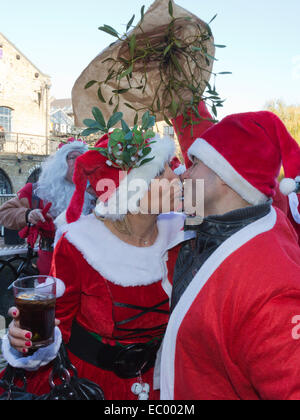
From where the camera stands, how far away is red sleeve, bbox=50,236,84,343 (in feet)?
5.83

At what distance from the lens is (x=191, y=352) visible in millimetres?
1301

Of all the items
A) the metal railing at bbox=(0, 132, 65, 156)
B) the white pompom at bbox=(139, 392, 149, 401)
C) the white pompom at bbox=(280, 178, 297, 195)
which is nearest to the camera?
the white pompom at bbox=(280, 178, 297, 195)

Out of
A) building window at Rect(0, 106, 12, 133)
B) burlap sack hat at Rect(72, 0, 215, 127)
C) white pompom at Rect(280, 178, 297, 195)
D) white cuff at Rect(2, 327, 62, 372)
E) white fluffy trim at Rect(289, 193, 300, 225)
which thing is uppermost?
building window at Rect(0, 106, 12, 133)

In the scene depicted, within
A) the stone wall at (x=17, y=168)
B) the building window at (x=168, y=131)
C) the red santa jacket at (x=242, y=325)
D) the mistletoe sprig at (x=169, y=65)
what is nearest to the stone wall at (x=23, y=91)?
the stone wall at (x=17, y=168)

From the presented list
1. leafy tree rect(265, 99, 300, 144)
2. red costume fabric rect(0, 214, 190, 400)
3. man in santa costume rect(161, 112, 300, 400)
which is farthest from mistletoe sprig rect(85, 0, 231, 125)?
Answer: leafy tree rect(265, 99, 300, 144)

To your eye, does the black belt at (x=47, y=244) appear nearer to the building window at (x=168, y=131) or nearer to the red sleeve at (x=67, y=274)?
the red sleeve at (x=67, y=274)

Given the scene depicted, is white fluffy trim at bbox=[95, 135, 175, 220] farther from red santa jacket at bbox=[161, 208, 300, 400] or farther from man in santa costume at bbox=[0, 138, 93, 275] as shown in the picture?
man in santa costume at bbox=[0, 138, 93, 275]

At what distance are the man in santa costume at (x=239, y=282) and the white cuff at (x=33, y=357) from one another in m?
0.50

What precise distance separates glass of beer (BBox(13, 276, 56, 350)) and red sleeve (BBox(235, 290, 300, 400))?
820 mm

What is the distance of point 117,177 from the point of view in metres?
1.95

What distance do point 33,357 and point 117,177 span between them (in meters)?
1.02

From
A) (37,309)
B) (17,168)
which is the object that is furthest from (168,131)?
(17,168)

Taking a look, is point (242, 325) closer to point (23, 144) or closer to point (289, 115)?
point (289, 115)

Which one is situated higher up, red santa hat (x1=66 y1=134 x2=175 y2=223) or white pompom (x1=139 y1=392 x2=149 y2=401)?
red santa hat (x1=66 y1=134 x2=175 y2=223)
